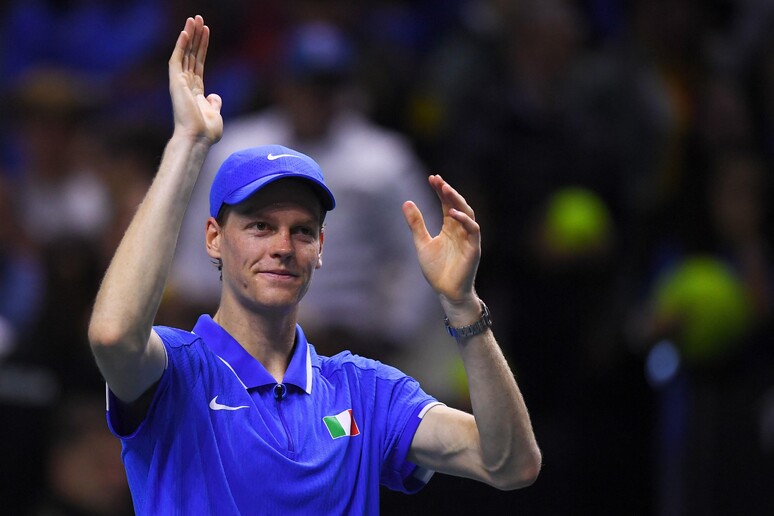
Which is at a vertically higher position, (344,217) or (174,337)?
(344,217)

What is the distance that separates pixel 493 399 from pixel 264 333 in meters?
0.71

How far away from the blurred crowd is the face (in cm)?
310

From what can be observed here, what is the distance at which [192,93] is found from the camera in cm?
415

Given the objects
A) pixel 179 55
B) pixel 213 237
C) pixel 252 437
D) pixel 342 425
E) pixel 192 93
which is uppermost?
pixel 179 55

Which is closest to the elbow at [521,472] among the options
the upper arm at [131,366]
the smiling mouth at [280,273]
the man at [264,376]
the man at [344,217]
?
the man at [264,376]

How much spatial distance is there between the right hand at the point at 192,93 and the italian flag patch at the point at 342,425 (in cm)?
90

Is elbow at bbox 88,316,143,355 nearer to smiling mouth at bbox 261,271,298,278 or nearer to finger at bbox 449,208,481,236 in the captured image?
smiling mouth at bbox 261,271,298,278

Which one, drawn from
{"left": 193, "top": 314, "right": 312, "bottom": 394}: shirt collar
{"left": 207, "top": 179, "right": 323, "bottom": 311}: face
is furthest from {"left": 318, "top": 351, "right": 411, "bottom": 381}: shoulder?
{"left": 207, "top": 179, "right": 323, "bottom": 311}: face

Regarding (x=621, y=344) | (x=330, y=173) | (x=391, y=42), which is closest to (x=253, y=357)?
(x=330, y=173)

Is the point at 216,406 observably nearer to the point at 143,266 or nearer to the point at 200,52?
the point at 143,266

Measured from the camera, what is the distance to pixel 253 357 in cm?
429

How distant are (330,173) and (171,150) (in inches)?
150

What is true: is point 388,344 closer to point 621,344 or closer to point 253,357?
point 621,344

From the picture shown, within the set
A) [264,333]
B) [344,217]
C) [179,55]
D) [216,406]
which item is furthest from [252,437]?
[344,217]
